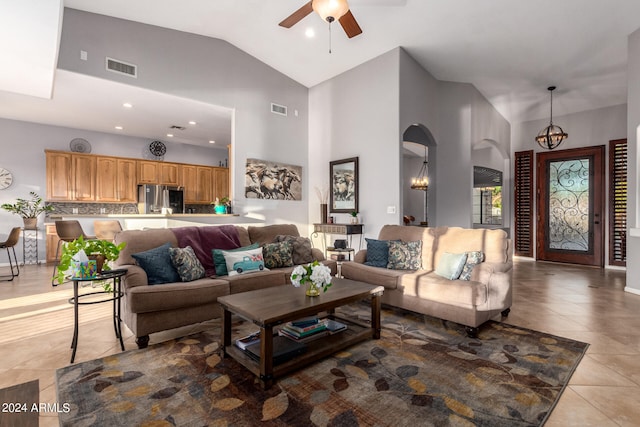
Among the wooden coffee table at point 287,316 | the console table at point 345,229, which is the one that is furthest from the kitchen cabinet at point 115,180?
the wooden coffee table at point 287,316

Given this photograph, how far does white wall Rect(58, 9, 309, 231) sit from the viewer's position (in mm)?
4477

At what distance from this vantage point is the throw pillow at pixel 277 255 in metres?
3.79

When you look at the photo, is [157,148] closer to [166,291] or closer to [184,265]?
[184,265]

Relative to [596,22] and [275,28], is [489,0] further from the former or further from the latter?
[275,28]

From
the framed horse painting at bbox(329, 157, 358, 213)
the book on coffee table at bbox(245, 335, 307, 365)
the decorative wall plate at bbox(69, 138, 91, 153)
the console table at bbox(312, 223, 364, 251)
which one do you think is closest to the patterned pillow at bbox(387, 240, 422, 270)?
the console table at bbox(312, 223, 364, 251)

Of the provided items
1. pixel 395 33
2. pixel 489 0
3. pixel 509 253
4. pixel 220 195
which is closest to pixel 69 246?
pixel 509 253

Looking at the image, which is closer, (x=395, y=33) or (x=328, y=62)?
(x=395, y=33)

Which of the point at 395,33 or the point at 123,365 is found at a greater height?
the point at 395,33

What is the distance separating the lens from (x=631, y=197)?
449cm

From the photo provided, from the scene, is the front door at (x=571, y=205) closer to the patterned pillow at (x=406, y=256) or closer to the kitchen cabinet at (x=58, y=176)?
the patterned pillow at (x=406, y=256)

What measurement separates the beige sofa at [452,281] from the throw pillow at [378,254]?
14cm

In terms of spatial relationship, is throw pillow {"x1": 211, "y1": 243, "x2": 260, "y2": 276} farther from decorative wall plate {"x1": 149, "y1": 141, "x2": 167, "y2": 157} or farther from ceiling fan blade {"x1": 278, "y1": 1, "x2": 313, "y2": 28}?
decorative wall plate {"x1": 149, "y1": 141, "x2": 167, "y2": 157}

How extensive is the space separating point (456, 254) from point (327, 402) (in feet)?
7.00

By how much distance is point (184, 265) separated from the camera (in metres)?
3.08
